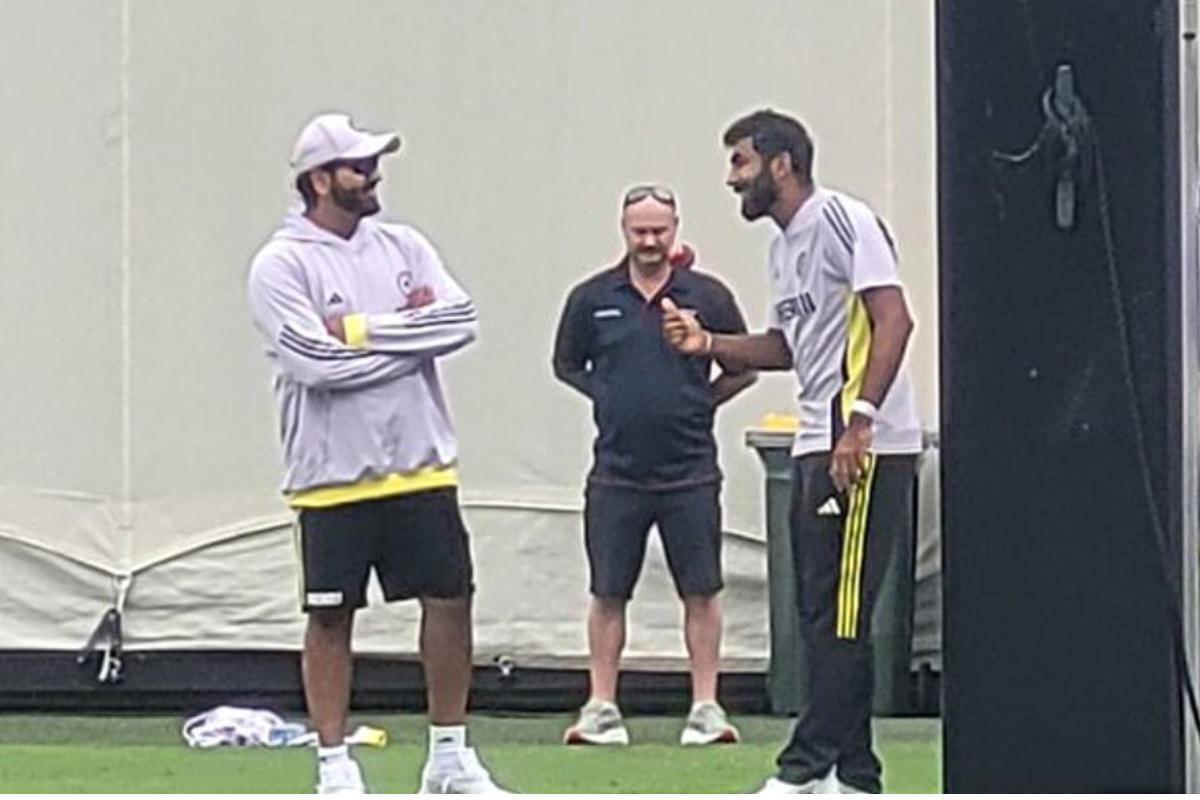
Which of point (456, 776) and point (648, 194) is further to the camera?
point (648, 194)

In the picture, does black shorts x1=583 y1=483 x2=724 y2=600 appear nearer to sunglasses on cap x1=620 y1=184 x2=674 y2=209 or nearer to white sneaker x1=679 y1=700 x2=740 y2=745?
white sneaker x1=679 y1=700 x2=740 y2=745

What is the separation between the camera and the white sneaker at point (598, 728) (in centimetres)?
1050

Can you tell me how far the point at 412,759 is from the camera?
10133mm

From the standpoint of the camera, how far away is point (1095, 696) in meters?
3.58

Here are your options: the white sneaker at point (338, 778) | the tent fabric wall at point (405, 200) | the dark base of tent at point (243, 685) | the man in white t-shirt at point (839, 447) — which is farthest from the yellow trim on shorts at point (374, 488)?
the dark base of tent at point (243, 685)

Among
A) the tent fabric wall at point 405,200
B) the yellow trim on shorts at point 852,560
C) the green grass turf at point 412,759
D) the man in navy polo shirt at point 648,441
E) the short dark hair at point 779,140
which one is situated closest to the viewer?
the yellow trim on shorts at point 852,560

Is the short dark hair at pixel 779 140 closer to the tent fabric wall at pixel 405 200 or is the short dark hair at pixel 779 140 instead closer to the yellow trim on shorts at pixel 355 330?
the yellow trim on shorts at pixel 355 330

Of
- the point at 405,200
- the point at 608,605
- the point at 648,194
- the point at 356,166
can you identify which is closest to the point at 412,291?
the point at 356,166

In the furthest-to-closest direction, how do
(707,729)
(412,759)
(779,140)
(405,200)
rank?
(405,200) < (707,729) < (412,759) < (779,140)

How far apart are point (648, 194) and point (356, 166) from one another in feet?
7.40

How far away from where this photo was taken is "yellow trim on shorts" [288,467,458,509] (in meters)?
A: 8.44

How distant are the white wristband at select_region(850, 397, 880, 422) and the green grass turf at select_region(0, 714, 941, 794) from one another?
1.06 meters

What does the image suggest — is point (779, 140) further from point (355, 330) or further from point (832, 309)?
point (355, 330)

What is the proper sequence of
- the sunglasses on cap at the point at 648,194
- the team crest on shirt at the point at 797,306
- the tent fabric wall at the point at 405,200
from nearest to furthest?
the team crest on shirt at the point at 797,306 < the sunglasses on cap at the point at 648,194 < the tent fabric wall at the point at 405,200
